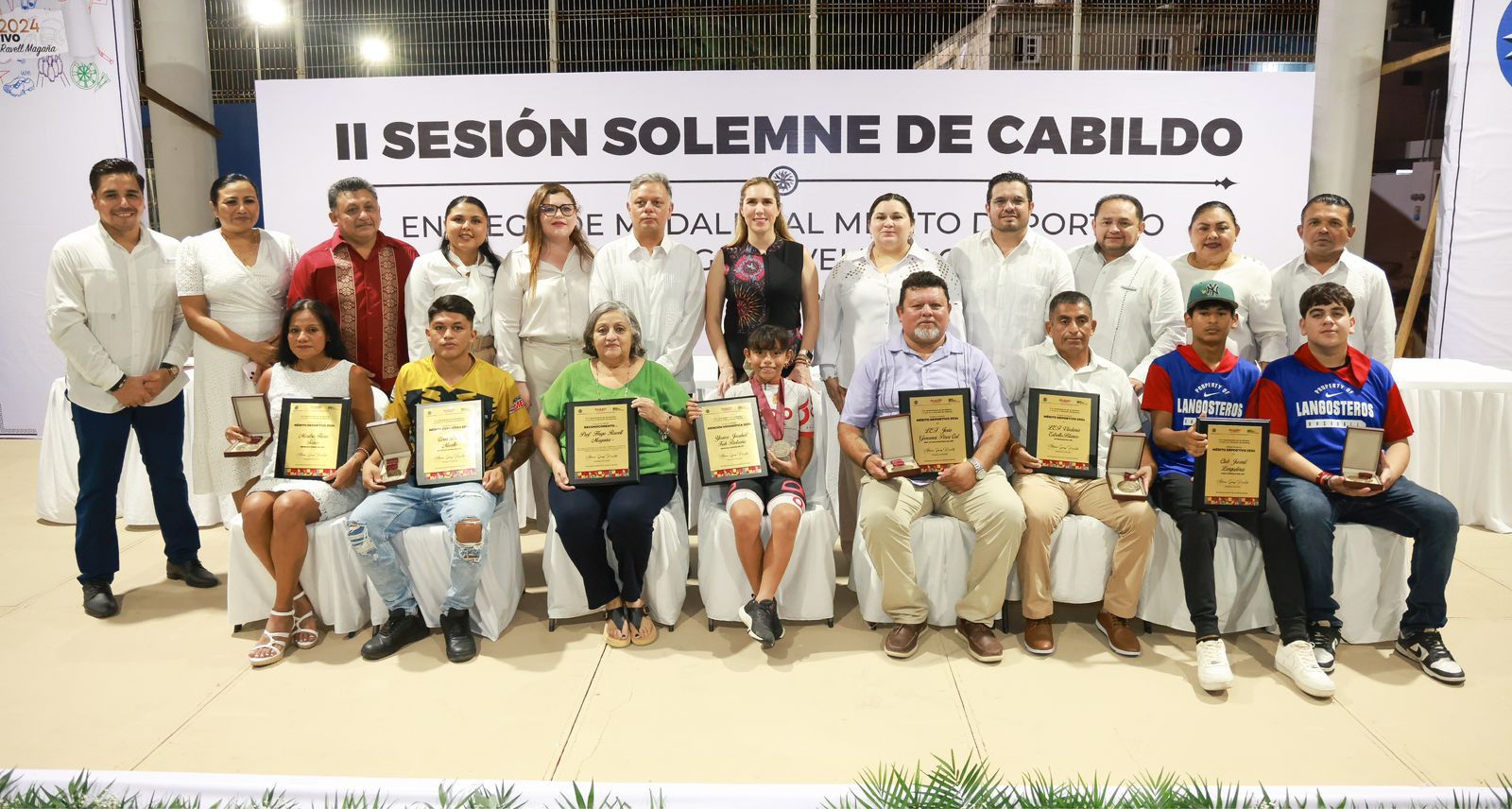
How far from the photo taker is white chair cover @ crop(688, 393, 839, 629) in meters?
3.24

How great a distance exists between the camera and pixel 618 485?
10.7 feet

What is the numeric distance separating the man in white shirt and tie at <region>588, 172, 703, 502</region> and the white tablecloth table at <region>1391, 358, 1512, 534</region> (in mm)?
3527

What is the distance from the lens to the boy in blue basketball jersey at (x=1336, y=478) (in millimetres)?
2963

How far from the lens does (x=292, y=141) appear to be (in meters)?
5.95

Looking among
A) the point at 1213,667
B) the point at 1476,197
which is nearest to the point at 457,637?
the point at 1213,667

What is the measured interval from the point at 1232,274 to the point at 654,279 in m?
2.54

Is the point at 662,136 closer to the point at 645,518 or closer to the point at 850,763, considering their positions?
the point at 645,518

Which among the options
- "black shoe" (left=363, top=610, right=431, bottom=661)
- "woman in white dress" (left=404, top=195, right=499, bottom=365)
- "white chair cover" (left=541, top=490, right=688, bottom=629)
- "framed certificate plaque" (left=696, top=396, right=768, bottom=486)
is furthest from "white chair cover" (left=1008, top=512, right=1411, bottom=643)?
"woman in white dress" (left=404, top=195, right=499, bottom=365)

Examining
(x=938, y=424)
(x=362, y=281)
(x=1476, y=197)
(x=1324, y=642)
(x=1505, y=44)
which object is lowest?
(x=1324, y=642)

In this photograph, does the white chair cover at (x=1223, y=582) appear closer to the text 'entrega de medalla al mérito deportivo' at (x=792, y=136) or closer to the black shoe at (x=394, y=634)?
the black shoe at (x=394, y=634)

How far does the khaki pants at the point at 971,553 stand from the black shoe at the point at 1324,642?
3.30 feet

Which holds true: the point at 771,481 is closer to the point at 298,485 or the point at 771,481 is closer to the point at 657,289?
the point at 657,289

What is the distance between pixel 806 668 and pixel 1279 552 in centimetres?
165

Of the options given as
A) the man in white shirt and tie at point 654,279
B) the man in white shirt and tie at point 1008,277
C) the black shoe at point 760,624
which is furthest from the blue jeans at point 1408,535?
the man in white shirt and tie at point 654,279
